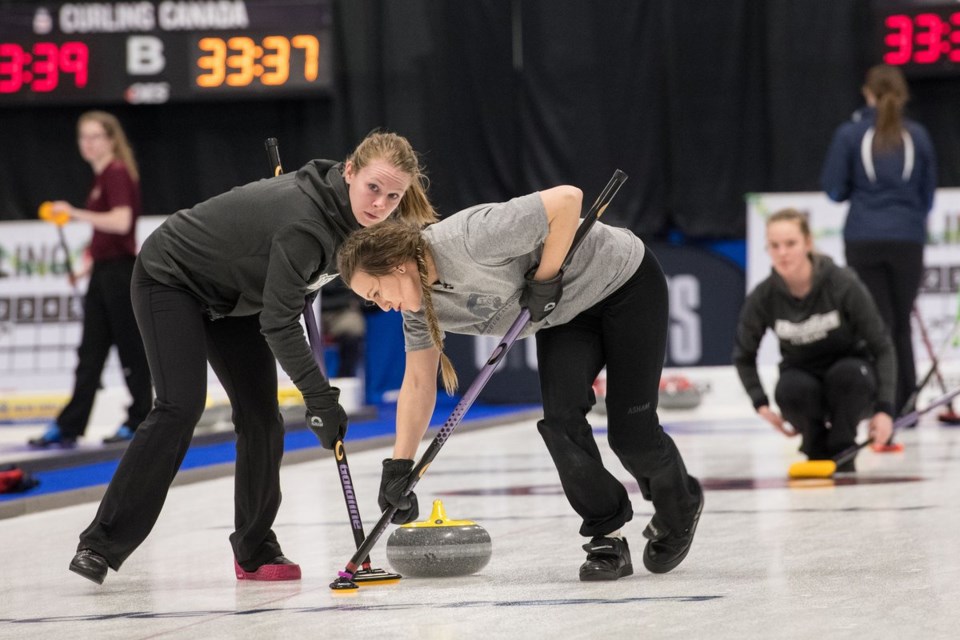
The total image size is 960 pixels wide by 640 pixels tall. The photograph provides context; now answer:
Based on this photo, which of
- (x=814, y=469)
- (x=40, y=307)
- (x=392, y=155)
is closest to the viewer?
(x=392, y=155)

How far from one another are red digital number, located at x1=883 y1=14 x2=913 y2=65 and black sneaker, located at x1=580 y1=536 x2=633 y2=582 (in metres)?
7.01

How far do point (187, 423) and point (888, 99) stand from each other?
13.6 feet

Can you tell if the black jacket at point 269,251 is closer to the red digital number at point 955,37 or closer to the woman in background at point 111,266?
the woman in background at point 111,266

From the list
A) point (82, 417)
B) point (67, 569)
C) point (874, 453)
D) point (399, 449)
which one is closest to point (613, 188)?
point (399, 449)

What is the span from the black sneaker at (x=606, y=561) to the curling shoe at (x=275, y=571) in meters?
0.68

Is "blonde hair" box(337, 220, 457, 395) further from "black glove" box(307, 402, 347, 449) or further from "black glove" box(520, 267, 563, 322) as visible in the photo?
A: "black glove" box(307, 402, 347, 449)

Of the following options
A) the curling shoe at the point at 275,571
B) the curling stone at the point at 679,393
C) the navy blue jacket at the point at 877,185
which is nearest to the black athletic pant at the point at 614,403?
the curling shoe at the point at 275,571

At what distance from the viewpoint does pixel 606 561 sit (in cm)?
310

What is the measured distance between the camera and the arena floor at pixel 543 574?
8.35 feet

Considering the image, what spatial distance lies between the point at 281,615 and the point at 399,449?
1.73 ft

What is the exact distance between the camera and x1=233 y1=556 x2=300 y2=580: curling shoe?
10.8 feet

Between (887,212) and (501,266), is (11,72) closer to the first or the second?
(887,212)

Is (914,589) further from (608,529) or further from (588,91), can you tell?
(588,91)

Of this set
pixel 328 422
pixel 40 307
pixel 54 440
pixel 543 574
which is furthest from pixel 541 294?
pixel 40 307
